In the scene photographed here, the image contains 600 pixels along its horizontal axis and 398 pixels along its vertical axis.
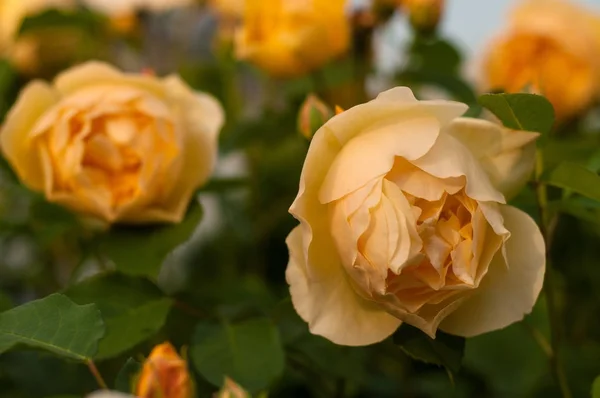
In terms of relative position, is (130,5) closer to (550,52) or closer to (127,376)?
(550,52)

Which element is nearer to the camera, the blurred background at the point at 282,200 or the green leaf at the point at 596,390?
the green leaf at the point at 596,390

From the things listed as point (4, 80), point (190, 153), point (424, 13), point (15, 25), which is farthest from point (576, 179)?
point (15, 25)

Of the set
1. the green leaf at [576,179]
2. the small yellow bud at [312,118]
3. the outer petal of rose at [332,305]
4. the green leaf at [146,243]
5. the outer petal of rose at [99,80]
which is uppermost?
the green leaf at [576,179]

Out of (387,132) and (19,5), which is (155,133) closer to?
(387,132)

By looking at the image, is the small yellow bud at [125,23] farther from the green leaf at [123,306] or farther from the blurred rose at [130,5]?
the green leaf at [123,306]

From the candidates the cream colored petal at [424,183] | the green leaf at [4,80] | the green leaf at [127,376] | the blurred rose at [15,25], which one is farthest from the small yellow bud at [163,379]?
the blurred rose at [15,25]

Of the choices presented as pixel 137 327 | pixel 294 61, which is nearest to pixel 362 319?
pixel 137 327
